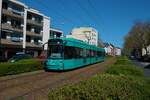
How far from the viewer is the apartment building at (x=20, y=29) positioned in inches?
1945

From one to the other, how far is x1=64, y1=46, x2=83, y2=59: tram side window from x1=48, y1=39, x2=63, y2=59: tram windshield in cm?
45

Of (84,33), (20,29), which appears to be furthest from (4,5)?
(84,33)

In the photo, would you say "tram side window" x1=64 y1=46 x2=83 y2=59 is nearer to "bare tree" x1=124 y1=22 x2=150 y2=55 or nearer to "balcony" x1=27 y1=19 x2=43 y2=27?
"balcony" x1=27 y1=19 x2=43 y2=27

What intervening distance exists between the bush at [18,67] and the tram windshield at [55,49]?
2383 mm

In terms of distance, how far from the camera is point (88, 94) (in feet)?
14.4

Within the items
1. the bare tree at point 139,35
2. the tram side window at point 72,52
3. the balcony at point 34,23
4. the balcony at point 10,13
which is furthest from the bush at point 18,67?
the bare tree at point 139,35

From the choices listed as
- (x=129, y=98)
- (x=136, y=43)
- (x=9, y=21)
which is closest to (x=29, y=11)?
(x=9, y=21)

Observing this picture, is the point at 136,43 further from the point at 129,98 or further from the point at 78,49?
the point at 129,98

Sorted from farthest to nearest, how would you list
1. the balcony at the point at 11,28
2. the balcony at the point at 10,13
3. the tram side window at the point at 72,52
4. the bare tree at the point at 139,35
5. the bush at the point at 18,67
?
1. the bare tree at the point at 139,35
2. the balcony at the point at 10,13
3. the balcony at the point at 11,28
4. the tram side window at the point at 72,52
5. the bush at the point at 18,67

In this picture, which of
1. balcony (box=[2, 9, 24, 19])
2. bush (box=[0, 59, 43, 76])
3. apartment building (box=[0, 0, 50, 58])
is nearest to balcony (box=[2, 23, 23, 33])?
apartment building (box=[0, 0, 50, 58])

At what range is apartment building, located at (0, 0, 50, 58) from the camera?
162 feet

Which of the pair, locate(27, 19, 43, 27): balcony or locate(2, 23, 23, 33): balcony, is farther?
locate(27, 19, 43, 27): balcony

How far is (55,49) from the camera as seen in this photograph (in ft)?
77.2

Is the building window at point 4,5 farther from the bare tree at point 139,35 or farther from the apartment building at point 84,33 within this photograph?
the apartment building at point 84,33
